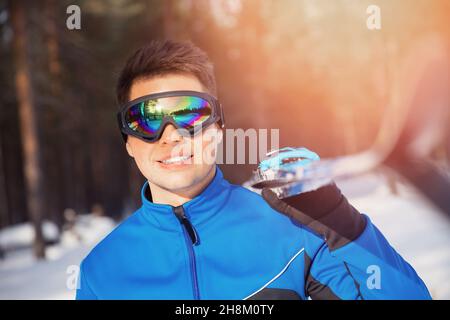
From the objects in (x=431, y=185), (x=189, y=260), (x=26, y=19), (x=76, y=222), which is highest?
(x=26, y=19)

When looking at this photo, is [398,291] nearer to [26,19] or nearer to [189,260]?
[189,260]

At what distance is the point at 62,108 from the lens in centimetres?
657

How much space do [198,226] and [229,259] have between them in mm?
200

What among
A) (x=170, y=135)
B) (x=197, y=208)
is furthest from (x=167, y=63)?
(x=197, y=208)

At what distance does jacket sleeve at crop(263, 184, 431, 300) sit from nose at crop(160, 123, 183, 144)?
463 mm

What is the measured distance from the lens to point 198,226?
1770 millimetres

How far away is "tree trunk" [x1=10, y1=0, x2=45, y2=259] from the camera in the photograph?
6031 millimetres

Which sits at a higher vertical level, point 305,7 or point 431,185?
point 305,7

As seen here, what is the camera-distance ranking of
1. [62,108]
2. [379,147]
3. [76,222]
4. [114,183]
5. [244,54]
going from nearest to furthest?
[379,147]
[244,54]
[62,108]
[76,222]
[114,183]

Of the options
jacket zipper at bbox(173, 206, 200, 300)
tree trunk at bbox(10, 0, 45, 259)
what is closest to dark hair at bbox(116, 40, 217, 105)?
jacket zipper at bbox(173, 206, 200, 300)

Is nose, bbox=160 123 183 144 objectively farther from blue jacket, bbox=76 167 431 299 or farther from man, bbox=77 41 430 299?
blue jacket, bbox=76 167 431 299

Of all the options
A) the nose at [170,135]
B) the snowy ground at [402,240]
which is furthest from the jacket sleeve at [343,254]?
the snowy ground at [402,240]
